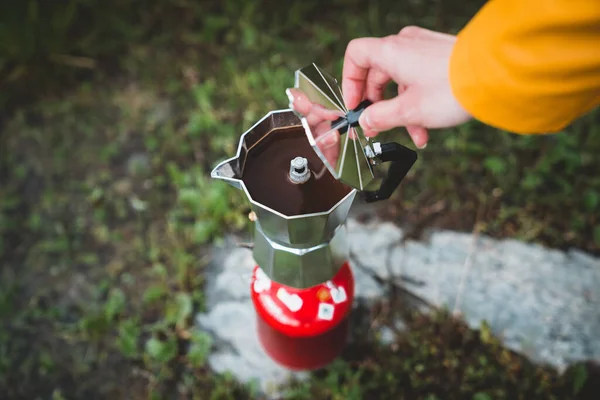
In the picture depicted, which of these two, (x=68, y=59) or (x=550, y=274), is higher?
(x=68, y=59)

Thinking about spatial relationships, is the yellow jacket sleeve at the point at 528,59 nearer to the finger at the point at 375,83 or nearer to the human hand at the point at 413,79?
the human hand at the point at 413,79

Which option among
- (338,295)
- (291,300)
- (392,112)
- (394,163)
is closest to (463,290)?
(338,295)

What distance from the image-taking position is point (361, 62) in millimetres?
1103

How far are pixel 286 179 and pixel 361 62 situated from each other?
283 millimetres

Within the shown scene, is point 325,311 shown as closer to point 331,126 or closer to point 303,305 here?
point 303,305

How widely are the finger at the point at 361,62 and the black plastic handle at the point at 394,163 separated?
155 millimetres

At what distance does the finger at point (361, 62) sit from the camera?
3.45 ft

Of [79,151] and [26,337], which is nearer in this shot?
[26,337]

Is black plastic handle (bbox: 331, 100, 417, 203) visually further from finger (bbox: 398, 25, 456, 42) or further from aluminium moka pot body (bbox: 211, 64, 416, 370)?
finger (bbox: 398, 25, 456, 42)

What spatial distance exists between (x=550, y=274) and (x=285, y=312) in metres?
1.02

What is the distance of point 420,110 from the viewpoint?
101 centimetres

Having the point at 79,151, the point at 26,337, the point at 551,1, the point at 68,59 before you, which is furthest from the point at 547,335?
the point at 68,59

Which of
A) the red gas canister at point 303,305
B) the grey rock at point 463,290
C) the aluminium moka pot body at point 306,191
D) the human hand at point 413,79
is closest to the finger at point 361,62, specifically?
the human hand at point 413,79

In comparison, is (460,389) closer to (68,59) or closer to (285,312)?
(285,312)
